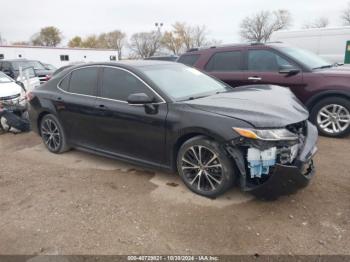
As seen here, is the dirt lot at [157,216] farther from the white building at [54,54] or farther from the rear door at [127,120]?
the white building at [54,54]

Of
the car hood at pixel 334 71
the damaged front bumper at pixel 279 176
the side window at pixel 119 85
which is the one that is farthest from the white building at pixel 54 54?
the damaged front bumper at pixel 279 176

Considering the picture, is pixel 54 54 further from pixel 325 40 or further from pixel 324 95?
pixel 324 95

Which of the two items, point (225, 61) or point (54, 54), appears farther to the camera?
point (54, 54)

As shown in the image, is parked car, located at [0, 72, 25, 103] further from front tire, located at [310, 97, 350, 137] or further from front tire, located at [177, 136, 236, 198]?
front tire, located at [310, 97, 350, 137]

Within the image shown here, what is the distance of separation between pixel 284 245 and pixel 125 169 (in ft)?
8.60

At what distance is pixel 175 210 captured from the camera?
11.9 feet

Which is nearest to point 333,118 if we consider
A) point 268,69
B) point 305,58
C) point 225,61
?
point 305,58

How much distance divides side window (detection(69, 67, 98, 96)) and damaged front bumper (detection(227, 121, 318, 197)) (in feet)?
7.91

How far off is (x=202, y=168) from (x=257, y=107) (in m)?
0.92

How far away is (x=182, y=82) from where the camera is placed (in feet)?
14.8

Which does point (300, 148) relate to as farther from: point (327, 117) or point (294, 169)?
point (327, 117)

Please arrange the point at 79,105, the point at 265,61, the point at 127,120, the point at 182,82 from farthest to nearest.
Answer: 1. the point at 265,61
2. the point at 79,105
3. the point at 182,82
4. the point at 127,120

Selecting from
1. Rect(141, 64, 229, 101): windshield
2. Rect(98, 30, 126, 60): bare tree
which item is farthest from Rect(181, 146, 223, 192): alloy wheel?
Rect(98, 30, 126, 60): bare tree

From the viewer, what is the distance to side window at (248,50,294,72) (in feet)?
20.9
